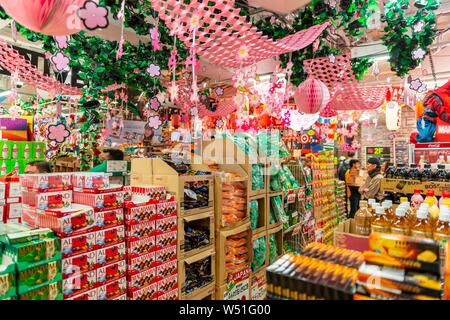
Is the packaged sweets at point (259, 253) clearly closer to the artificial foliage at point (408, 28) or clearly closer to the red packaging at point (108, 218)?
the red packaging at point (108, 218)

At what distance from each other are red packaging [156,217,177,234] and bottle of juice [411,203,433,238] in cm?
159

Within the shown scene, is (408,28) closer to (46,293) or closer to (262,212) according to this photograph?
(262,212)

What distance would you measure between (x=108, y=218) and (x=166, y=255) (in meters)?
0.58

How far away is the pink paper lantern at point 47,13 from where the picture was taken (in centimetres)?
155

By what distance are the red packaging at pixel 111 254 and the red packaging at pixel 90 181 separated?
1.30ft

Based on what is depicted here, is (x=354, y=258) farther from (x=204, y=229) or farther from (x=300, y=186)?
(x=300, y=186)

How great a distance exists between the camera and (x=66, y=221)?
66.0 inches

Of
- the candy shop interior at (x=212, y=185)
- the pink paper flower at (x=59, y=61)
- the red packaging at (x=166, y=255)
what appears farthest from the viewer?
the pink paper flower at (x=59, y=61)

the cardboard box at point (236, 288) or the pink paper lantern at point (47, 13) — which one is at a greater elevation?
the pink paper lantern at point (47, 13)

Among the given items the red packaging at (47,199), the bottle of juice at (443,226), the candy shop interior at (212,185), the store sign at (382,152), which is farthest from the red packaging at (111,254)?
the store sign at (382,152)

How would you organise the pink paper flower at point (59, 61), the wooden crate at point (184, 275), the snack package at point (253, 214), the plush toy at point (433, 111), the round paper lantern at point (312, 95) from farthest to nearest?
the plush toy at point (433, 111)
the round paper lantern at point (312, 95)
the snack package at point (253, 214)
the pink paper flower at point (59, 61)
the wooden crate at point (184, 275)

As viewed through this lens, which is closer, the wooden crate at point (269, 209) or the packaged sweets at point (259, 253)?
the packaged sweets at point (259, 253)

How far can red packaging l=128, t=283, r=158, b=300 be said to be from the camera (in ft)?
6.71

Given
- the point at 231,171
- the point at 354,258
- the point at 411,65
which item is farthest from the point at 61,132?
the point at 411,65
